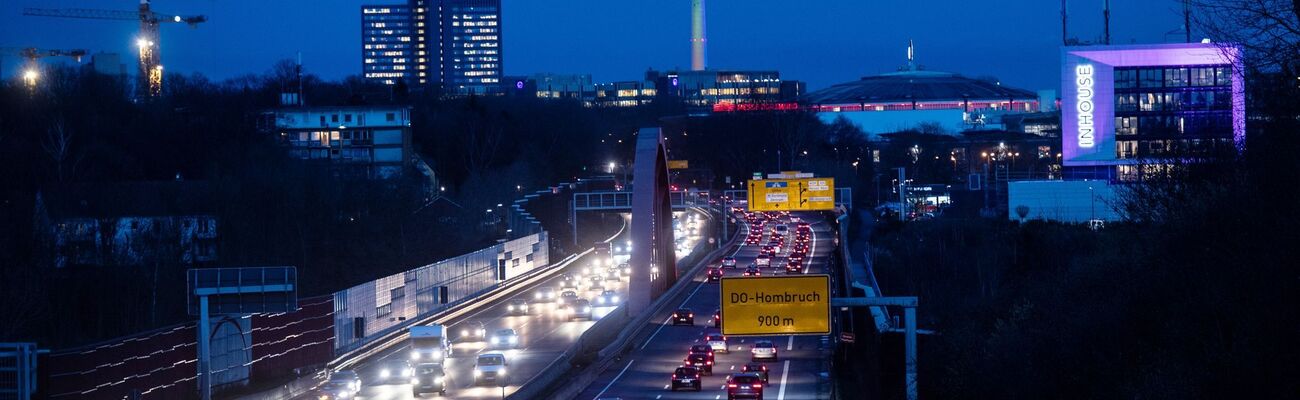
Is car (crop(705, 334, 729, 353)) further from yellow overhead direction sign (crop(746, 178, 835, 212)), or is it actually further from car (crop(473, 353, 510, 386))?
yellow overhead direction sign (crop(746, 178, 835, 212))

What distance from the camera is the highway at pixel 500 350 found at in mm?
32406

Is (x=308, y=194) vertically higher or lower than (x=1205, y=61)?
lower

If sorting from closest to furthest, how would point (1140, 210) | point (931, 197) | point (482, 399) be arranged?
point (482, 399)
point (1140, 210)
point (931, 197)

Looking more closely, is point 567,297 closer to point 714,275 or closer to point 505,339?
point 505,339

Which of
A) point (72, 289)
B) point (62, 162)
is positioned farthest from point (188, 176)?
point (72, 289)

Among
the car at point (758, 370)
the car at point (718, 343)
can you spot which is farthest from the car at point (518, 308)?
the car at point (758, 370)

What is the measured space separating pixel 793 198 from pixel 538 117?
244 feet

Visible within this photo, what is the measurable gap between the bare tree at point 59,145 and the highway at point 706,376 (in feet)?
99.6

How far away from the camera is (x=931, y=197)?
3873 inches

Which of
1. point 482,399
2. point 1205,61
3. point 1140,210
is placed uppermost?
point 1205,61

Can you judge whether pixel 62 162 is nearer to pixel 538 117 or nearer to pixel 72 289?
pixel 72 289

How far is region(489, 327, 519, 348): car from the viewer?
4131 centimetres

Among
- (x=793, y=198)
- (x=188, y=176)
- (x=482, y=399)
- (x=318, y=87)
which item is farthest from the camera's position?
(x=318, y=87)

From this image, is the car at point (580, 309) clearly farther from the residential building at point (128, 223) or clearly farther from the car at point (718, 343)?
the residential building at point (128, 223)
